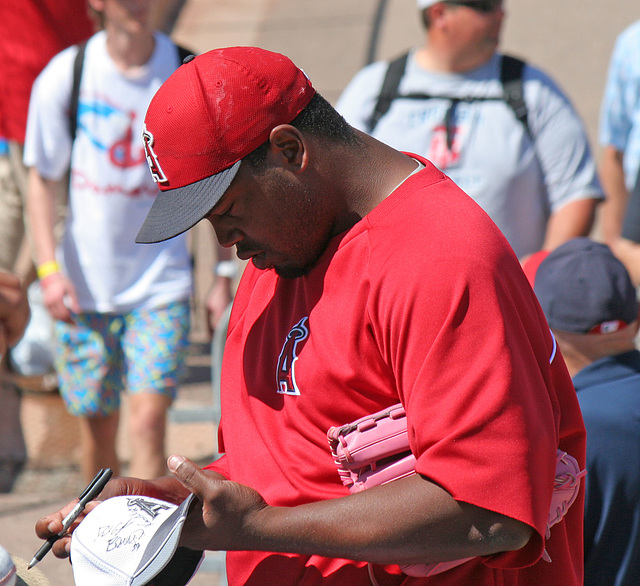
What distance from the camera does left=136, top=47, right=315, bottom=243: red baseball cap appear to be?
166cm

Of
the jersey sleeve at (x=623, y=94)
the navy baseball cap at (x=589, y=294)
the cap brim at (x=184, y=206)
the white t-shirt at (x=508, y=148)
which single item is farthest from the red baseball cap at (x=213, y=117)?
the jersey sleeve at (x=623, y=94)

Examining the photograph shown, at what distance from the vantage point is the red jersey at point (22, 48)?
5.14 meters

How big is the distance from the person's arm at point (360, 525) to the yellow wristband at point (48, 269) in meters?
2.70

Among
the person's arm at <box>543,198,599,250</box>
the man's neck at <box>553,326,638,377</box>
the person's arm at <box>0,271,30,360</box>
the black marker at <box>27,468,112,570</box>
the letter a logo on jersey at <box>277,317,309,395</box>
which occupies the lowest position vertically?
the person's arm at <box>543,198,599,250</box>

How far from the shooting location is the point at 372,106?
418 centimetres

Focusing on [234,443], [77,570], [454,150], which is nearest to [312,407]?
[234,443]

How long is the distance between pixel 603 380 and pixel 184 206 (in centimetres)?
140

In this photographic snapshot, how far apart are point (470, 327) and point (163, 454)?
2.83 metres

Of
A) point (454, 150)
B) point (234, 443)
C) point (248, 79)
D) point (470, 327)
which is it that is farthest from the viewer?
point (454, 150)

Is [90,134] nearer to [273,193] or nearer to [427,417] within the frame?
[273,193]

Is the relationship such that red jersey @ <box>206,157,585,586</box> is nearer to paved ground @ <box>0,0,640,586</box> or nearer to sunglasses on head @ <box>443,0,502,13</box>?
sunglasses on head @ <box>443,0,502,13</box>

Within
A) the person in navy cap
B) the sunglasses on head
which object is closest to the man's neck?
the person in navy cap

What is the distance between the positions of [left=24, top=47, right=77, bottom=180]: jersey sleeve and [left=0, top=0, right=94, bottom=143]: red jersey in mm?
1051

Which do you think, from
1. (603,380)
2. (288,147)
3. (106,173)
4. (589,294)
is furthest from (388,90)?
(288,147)
